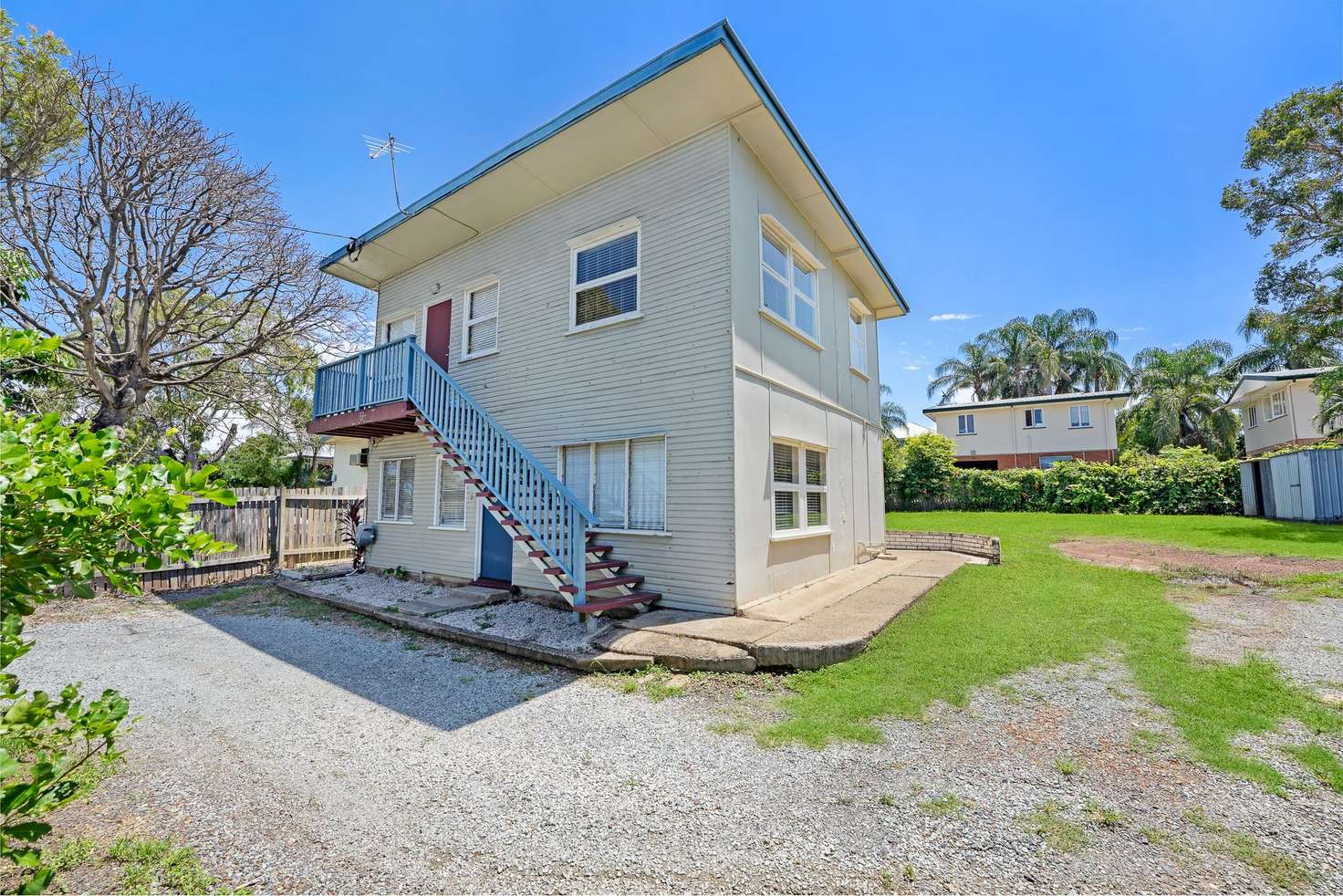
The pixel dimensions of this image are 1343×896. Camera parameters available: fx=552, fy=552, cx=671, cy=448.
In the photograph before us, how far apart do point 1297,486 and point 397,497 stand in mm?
27068

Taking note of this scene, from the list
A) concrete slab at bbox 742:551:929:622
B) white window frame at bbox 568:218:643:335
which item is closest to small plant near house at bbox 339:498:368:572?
white window frame at bbox 568:218:643:335

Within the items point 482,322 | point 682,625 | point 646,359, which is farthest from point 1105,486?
point 482,322

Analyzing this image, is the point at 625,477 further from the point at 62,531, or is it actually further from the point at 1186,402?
the point at 1186,402

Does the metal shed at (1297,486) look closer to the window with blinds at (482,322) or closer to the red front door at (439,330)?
the window with blinds at (482,322)

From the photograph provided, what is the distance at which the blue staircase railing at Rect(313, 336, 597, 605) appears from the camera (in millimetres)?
7027

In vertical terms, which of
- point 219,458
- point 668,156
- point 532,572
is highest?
point 668,156

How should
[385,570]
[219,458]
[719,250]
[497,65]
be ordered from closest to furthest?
1. [719,250]
2. [497,65]
3. [385,570]
4. [219,458]

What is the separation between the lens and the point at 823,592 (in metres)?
8.59

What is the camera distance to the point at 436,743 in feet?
14.0

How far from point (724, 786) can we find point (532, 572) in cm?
590

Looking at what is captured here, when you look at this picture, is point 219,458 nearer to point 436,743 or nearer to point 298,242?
point 298,242

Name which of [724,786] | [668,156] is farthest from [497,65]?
[724,786]

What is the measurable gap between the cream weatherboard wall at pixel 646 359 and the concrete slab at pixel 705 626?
248 millimetres

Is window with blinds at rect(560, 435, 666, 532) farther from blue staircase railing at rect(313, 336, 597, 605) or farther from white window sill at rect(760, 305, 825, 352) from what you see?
white window sill at rect(760, 305, 825, 352)
